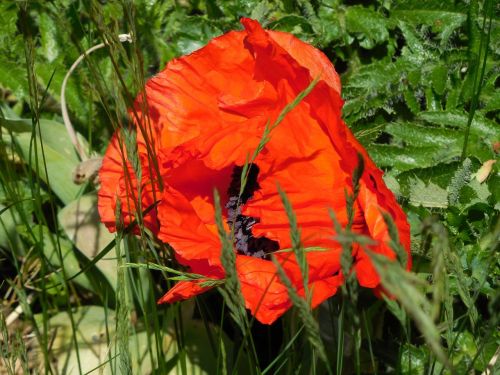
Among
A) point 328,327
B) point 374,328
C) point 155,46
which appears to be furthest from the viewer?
point 155,46

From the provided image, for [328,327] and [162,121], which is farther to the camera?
[328,327]

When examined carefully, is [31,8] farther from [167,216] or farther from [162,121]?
[167,216]

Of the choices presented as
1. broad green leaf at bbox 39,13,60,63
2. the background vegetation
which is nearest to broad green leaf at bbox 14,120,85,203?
the background vegetation

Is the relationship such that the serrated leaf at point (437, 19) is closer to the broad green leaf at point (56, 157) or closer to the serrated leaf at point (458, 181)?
the serrated leaf at point (458, 181)

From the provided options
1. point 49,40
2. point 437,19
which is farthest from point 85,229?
point 437,19

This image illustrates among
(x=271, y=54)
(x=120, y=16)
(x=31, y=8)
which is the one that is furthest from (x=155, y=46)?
(x=271, y=54)

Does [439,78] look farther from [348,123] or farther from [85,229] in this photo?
[85,229]

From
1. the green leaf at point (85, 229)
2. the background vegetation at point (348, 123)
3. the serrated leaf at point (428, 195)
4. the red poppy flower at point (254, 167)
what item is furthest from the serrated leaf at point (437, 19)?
the green leaf at point (85, 229)
